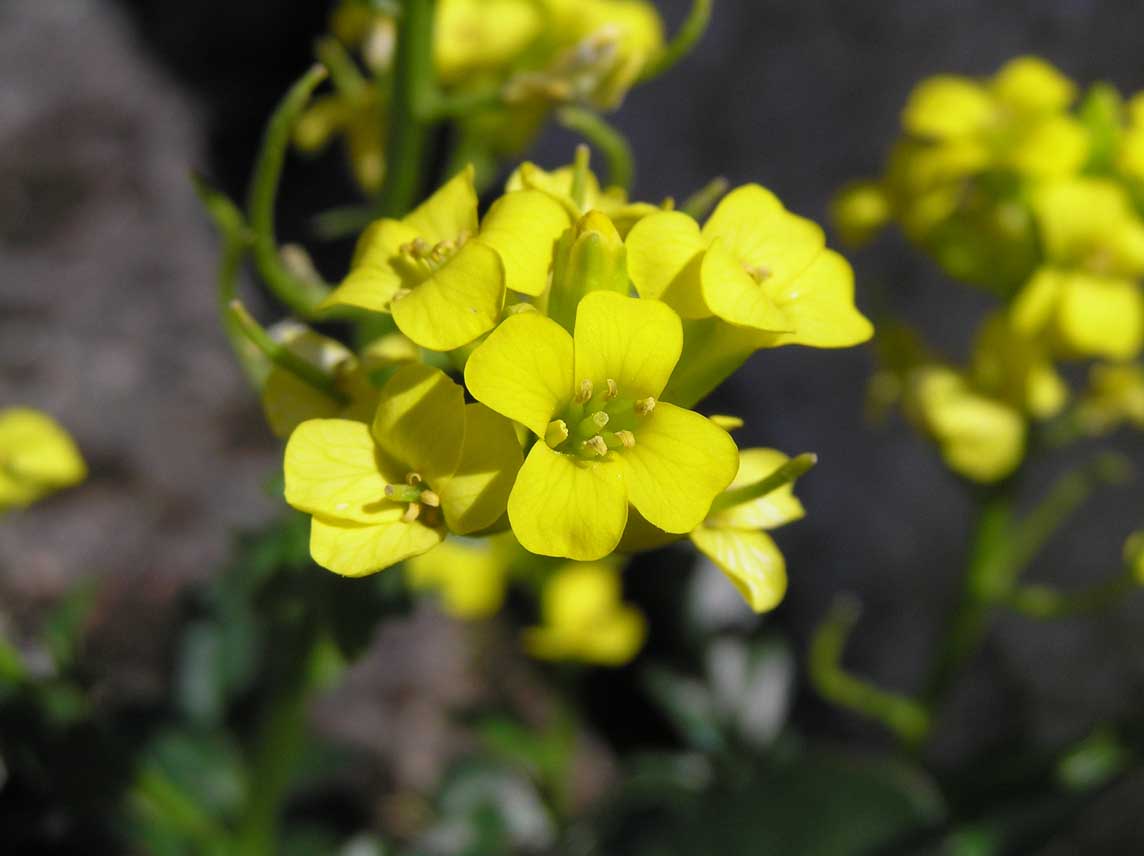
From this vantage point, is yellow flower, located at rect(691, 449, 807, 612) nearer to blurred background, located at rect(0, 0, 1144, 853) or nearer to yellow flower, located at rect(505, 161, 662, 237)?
yellow flower, located at rect(505, 161, 662, 237)

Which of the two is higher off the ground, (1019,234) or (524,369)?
(524,369)

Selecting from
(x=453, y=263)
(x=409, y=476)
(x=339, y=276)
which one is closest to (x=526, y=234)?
(x=453, y=263)

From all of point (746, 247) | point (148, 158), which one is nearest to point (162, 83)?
point (148, 158)

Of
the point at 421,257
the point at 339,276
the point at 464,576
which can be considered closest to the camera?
the point at 421,257

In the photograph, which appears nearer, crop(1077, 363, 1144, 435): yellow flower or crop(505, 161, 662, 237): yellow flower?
crop(505, 161, 662, 237): yellow flower

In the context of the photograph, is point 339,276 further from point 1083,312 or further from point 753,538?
point 753,538

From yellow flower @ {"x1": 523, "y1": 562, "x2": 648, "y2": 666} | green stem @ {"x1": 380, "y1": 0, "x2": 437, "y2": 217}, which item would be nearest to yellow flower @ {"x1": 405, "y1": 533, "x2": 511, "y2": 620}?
yellow flower @ {"x1": 523, "y1": 562, "x2": 648, "y2": 666}

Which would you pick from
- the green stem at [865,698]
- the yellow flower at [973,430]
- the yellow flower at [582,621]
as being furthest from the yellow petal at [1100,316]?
the yellow flower at [582,621]

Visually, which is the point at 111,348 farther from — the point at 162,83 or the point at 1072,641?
the point at 1072,641
